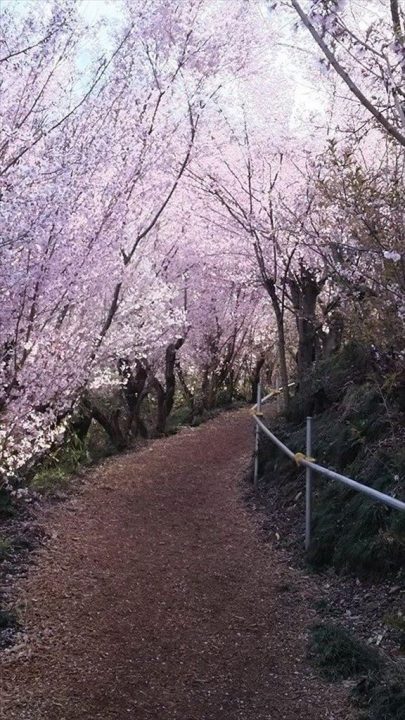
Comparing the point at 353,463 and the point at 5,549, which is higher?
the point at 353,463

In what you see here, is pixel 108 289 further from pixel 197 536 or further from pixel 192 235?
pixel 192 235

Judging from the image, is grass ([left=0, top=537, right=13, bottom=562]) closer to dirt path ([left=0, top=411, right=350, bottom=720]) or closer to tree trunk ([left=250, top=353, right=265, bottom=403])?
dirt path ([left=0, top=411, right=350, bottom=720])

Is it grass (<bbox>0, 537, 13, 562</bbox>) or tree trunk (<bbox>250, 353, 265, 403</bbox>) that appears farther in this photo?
tree trunk (<bbox>250, 353, 265, 403</bbox>)

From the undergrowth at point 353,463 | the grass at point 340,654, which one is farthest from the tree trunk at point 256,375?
the grass at point 340,654

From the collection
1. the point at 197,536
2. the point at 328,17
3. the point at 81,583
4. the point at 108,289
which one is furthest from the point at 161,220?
the point at 328,17

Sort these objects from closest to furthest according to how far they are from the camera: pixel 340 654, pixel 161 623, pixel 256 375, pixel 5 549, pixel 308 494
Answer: pixel 340 654
pixel 161 623
pixel 308 494
pixel 5 549
pixel 256 375

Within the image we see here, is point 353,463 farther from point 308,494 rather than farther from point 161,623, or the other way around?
point 161,623

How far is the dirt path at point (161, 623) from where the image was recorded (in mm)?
3854

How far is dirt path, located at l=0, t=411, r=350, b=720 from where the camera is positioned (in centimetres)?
385

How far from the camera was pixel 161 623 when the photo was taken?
4934mm

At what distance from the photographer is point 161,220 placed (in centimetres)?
1408

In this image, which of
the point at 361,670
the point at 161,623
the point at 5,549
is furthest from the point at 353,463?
the point at 5,549

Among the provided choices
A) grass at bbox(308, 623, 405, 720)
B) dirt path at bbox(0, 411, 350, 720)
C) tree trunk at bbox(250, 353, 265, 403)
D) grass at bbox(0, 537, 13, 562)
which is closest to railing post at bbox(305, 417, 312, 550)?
dirt path at bbox(0, 411, 350, 720)

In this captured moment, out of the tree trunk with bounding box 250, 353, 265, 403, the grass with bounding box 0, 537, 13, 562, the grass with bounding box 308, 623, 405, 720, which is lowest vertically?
the grass with bounding box 308, 623, 405, 720
